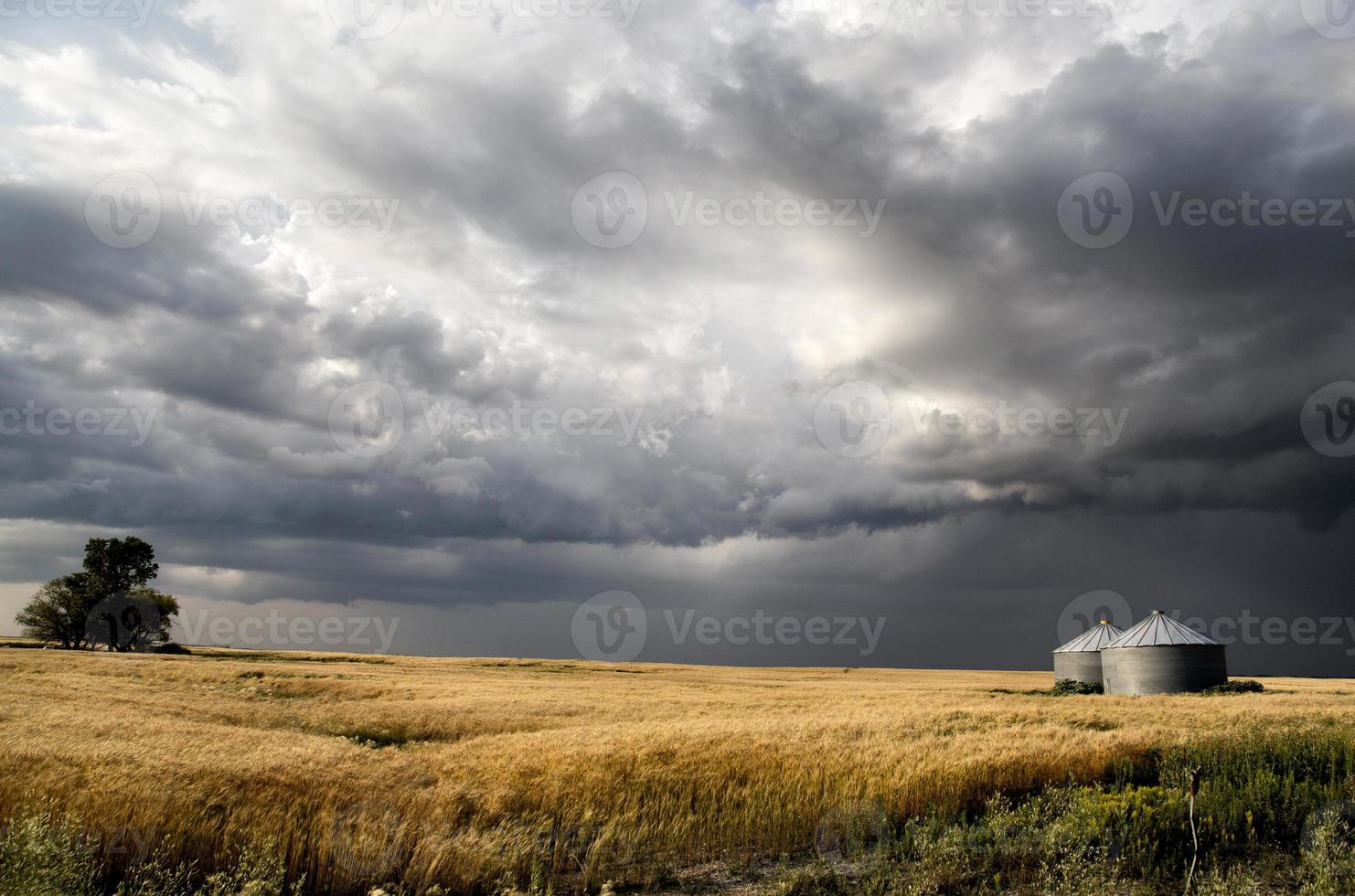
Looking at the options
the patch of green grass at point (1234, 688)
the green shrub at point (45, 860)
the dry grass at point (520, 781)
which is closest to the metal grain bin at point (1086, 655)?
the patch of green grass at point (1234, 688)

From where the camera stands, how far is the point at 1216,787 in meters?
13.1

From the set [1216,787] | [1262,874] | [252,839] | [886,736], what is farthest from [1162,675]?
[252,839]

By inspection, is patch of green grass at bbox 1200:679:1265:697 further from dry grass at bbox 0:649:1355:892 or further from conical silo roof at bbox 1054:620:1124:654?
dry grass at bbox 0:649:1355:892

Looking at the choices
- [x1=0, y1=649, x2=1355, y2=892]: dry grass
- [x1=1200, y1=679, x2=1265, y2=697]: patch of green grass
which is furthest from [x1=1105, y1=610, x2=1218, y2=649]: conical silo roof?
[x1=0, y1=649, x2=1355, y2=892]: dry grass

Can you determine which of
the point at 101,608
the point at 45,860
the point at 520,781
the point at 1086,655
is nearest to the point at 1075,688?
the point at 1086,655

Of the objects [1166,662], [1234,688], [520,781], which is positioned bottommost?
[1234,688]

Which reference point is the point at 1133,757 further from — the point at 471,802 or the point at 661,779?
the point at 471,802

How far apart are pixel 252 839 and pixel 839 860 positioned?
7.21m

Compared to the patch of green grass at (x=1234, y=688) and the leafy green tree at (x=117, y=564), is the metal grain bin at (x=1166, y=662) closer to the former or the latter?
the patch of green grass at (x=1234, y=688)

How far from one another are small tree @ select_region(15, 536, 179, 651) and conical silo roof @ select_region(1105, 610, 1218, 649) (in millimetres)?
110293

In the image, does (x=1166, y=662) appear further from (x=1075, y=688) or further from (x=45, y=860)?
(x=45, y=860)

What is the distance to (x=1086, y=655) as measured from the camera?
66.7m

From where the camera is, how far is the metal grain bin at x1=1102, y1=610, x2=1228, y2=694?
179 ft

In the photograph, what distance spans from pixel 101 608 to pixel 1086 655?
11230 centimetres
